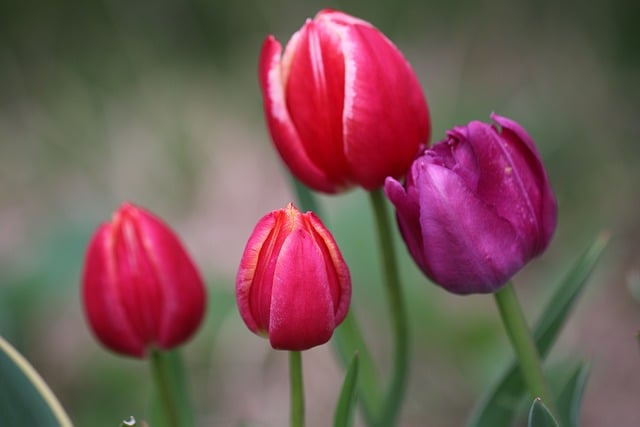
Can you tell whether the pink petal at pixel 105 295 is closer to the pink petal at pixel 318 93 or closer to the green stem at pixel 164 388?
the green stem at pixel 164 388

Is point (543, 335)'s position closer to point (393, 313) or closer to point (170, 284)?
point (393, 313)

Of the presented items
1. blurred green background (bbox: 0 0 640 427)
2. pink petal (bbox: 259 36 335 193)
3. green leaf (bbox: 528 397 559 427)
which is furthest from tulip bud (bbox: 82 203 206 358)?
blurred green background (bbox: 0 0 640 427)

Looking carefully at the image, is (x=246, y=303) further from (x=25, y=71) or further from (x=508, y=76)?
(x=25, y=71)

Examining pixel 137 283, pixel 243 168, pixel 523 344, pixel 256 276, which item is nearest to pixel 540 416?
pixel 523 344

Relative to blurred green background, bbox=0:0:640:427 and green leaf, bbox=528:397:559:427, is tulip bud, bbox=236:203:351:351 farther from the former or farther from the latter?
blurred green background, bbox=0:0:640:427

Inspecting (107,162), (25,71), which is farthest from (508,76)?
(25,71)
